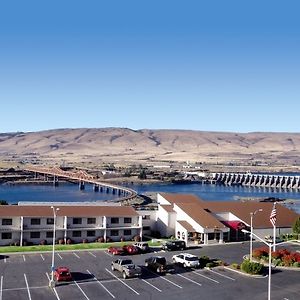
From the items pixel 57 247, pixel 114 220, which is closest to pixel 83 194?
pixel 114 220

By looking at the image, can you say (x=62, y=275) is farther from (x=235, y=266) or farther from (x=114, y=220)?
(x=114, y=220)

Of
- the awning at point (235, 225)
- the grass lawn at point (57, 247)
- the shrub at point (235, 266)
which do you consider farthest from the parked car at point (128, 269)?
the awning at point (235, 225)

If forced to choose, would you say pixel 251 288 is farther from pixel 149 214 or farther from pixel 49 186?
pixel 49 186

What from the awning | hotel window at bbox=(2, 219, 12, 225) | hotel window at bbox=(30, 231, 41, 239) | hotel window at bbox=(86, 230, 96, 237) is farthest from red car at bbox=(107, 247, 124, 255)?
the awning

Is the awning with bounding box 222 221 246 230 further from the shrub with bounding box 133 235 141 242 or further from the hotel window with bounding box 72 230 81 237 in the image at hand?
the hotel window with bounding box 72 230 81 237

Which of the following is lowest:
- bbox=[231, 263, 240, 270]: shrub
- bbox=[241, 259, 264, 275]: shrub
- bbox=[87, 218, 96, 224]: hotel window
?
bbox=[231, 263, 240, 270]: shrub

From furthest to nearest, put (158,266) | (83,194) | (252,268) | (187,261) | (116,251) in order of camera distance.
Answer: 1. (83,194)
2. (116,251)
3. (187,261)
4. (158,266)
5. (252,268)

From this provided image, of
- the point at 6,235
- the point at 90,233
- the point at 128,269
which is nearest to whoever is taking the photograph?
the point at 128,269

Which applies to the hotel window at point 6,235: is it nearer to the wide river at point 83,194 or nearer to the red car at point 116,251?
the red car at point 116,251

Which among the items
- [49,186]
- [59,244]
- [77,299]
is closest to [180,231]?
[59,244]
